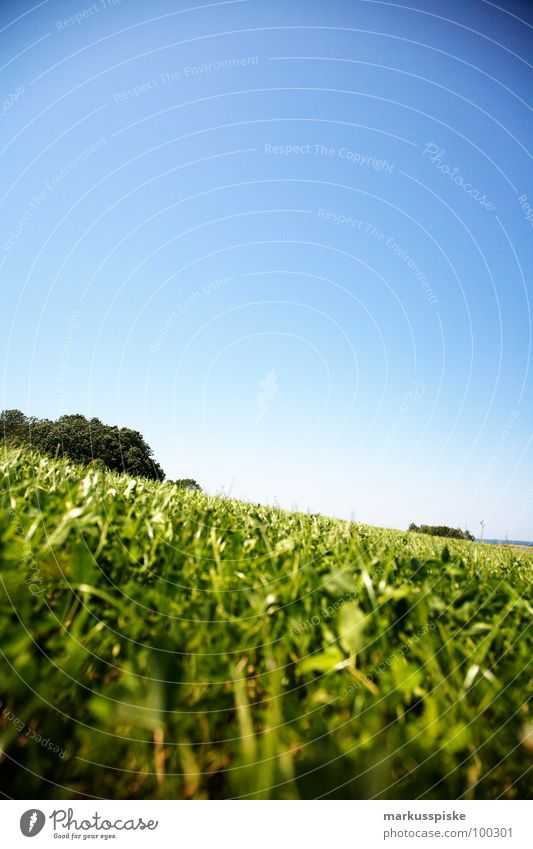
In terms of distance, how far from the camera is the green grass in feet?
5.28

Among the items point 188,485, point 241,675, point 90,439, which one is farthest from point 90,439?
point 241,675

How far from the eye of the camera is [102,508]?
3609 mm

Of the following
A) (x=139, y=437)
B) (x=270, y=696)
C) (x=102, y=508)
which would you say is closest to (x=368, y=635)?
(x=270, y=696)

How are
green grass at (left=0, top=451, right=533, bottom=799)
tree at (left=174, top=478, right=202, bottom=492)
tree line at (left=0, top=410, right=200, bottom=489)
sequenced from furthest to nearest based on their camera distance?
1. tree line at (left=0, top=410, right=200, bottom=489)
2. tree at (left=174, top=478, right=202, bottom=492)
3. green grass at (left=0, top=451, right=533, bottom=799)

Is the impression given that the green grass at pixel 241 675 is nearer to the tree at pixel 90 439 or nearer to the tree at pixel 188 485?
the tree at pixel 188 485

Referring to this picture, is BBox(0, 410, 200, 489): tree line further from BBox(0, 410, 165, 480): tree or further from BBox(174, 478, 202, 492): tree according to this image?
BBox(174, 478, 202, 492): tree

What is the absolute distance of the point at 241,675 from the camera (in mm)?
2051

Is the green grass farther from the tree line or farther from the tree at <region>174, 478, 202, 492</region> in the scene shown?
the tree line

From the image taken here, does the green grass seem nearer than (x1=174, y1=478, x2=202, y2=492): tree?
Yes

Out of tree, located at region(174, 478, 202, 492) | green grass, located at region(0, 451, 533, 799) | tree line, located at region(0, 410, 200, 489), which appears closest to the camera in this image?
green grass, located at region(0, 451, 533, 799)

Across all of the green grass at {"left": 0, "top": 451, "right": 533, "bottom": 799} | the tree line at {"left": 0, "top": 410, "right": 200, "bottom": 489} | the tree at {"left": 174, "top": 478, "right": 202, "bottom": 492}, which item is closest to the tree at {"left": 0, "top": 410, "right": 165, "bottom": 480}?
the tree line at {"left": 0, "top": 410, "right": 200, "bottom": 489}

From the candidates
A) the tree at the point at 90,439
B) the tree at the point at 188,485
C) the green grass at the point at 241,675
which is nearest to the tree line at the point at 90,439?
the tree at the point at 90,439
